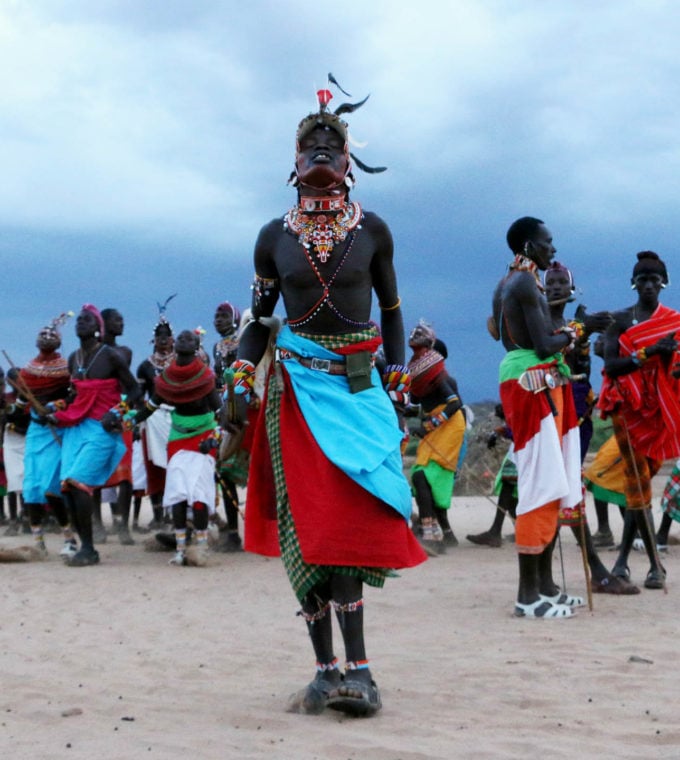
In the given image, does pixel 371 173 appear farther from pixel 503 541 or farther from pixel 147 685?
pixel 503 541

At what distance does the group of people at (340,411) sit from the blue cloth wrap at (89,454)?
0.05 ft

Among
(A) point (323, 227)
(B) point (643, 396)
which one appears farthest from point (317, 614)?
(B) point (643, 396)

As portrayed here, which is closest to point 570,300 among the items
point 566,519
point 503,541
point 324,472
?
point 566,519

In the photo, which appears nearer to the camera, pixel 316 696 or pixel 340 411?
pixel 316 696

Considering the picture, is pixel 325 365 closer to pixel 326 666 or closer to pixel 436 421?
pixel 326 666

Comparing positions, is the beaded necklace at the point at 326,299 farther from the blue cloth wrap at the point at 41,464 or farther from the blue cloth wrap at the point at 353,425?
the blue cloth wrap at the point at 41,464

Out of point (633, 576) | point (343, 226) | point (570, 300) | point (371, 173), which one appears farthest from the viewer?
point (633, 576)

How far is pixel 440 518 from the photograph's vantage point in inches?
464

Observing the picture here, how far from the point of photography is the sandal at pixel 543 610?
23.2 feet

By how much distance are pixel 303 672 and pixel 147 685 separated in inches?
32.5

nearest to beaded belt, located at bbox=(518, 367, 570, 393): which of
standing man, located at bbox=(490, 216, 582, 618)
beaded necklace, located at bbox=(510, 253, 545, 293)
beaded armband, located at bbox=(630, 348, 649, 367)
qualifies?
standing man, located at bbox=(490, 216, 582, 618)

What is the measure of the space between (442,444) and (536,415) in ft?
15.1

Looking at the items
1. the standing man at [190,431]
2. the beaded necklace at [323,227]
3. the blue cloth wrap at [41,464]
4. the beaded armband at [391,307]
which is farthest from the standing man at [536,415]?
the blue cloth wrap at [41,464]

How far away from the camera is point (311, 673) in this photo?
18.8ft
